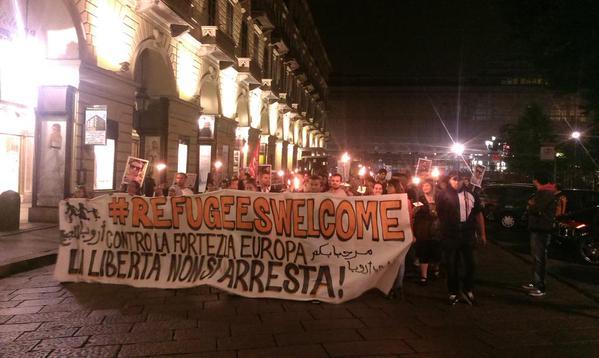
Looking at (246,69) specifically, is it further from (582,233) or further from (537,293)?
(537,293)

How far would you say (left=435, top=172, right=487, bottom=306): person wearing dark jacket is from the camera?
7594mm

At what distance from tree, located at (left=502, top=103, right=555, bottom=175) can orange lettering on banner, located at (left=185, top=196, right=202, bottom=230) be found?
40285 millimetres

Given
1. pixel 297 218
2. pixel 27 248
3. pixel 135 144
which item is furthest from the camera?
pixel 135 144

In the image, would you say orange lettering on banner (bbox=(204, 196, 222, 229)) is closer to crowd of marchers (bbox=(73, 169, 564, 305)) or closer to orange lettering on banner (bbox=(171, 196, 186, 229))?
orange lettering on banner (bbox=(171, 196, 186, 229))

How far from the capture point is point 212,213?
25.7ft

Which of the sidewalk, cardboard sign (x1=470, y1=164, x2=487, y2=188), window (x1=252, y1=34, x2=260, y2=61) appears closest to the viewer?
the sidewalk

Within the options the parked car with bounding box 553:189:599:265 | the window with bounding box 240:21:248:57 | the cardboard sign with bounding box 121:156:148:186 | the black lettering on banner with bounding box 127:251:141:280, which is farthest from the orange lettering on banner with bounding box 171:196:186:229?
the window with bounding box 240:21:248:57

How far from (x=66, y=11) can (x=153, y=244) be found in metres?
9.39

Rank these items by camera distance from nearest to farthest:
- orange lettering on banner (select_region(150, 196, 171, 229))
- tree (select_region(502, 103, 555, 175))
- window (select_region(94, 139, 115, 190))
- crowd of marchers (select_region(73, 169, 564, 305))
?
crowd of marchers (select_region(73, 169, 564, 305))
orange lettering on banner (select_region(150, 196, 171, 229))
window (select_region(94, 139, 115, 190))
tree (select_region(502, 103, 555, 175))

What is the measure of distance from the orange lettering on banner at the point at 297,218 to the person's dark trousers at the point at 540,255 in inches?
138

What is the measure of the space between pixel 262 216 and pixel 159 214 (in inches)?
59.4

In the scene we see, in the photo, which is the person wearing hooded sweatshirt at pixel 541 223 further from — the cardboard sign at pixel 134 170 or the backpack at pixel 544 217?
the cardboard sign at pixel 134 170

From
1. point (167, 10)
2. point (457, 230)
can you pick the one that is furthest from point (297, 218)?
point (167, 10)

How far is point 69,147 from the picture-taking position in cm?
1462
